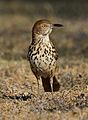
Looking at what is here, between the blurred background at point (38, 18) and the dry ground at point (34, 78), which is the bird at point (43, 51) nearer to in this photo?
the dry ground at point (34, 78)

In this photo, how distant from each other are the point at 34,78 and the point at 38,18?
13130mm

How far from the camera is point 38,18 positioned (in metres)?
24.6

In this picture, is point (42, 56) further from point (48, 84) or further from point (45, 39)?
point (48, 84)

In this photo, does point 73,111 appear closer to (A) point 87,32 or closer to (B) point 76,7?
(A) point 87,32

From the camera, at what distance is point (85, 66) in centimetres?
1248

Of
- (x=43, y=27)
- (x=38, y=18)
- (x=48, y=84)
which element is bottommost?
(x=48, y=84)

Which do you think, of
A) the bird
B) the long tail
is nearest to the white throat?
the bird

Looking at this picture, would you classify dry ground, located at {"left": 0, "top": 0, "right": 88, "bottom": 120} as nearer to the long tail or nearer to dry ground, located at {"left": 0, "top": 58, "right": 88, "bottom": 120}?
dry ground, located at {"left": 0, "top": 58, "right": 88, "bottom": 120}

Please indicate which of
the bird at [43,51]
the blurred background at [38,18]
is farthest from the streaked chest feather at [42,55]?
the blurred background at [38,18]

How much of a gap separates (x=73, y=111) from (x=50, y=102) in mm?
765

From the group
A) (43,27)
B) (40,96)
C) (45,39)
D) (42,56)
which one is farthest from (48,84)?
(43,27)

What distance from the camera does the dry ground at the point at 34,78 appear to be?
27.2 feet

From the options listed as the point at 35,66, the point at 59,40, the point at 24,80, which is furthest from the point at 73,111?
the point at 59,40

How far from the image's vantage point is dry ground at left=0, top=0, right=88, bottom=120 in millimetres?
8297
